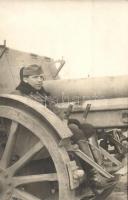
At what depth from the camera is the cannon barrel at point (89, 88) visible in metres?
5.33

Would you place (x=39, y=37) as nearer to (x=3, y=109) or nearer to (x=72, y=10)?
(x=72, y=10)

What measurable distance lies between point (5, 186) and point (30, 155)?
1.38 feet

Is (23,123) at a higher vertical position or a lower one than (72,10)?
lower

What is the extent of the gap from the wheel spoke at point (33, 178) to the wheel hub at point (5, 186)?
7 cm

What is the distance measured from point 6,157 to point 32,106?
2.12 feet

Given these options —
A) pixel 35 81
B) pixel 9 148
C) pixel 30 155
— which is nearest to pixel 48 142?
pixel 30 155

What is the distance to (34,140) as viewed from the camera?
5465 millimetres

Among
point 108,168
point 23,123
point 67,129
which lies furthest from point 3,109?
point 108,168

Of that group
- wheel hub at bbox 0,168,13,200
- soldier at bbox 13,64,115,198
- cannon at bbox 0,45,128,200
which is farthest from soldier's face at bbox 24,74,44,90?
wheel hub at bbox 0,168,13,200

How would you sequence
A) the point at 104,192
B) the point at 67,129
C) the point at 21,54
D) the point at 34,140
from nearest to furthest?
the point at 67,129, the point at 34,140, the point at 104,192, the point at 21,54

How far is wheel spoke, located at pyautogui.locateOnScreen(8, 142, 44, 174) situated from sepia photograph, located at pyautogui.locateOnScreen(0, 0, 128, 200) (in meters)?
0.01

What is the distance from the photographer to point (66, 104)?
18.2 ft

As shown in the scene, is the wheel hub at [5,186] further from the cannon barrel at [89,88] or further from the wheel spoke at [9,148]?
the cannon barrel at [89,88]

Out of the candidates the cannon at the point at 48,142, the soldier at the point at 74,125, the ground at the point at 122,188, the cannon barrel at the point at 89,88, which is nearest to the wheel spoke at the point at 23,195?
the cannon at the point at 48,142
